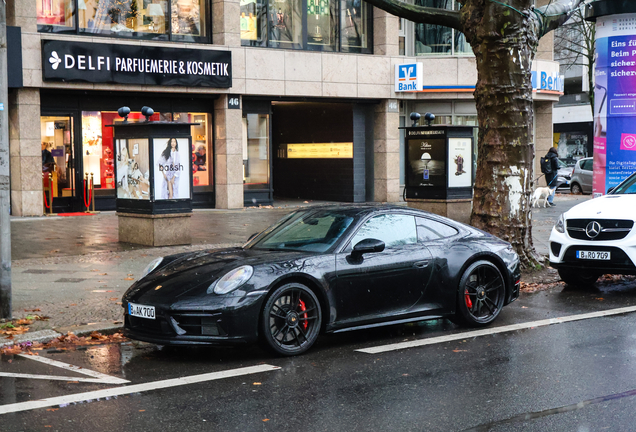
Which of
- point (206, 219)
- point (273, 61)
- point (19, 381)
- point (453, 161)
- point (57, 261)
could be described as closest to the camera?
point (19, 381)

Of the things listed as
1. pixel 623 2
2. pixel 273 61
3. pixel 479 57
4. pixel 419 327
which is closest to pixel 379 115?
pixel 273 61

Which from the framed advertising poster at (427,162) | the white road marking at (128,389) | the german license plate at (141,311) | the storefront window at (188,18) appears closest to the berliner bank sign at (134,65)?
the storefront window at (188,18)

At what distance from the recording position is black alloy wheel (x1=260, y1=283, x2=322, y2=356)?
6.82 meters

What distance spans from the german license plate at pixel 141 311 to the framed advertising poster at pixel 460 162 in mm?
11528

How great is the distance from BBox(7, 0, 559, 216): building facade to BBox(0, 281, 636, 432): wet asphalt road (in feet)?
28.3

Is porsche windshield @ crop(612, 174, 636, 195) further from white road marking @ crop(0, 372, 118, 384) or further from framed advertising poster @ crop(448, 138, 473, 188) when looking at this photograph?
white road marking @ crop(0, 372, 118, 384)

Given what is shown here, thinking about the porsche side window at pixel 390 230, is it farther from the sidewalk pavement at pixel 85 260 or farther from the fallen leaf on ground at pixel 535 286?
the fallen leaf on ground at pixel 535 286

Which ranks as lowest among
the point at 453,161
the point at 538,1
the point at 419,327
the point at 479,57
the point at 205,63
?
the point at 419,327

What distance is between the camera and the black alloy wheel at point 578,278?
1086cm

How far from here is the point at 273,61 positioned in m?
23.8

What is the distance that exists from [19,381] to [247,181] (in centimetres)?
1825

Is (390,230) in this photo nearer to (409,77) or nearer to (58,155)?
(58,155)

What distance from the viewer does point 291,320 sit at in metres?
6.97

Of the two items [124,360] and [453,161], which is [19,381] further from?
[453,161]
